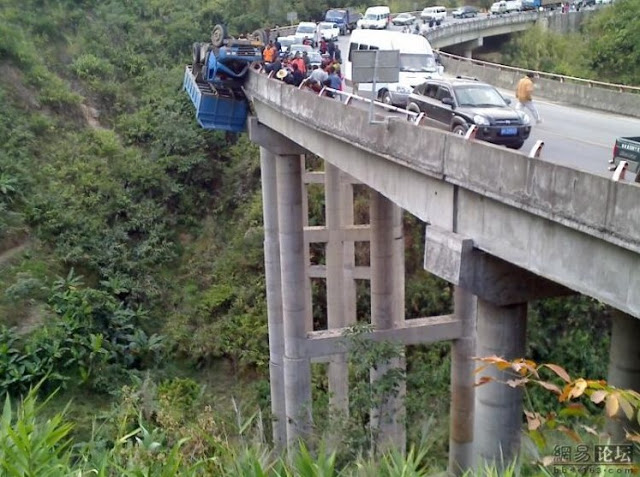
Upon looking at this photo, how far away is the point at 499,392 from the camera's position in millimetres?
8953

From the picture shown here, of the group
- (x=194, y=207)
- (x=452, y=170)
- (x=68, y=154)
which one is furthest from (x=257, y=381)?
(x=452, y=170)

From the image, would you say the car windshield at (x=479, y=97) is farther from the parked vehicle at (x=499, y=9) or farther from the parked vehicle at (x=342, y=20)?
the parked vehicle at (x=499, y=9)

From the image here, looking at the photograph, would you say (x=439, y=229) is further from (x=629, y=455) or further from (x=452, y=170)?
(x=629, y=455)

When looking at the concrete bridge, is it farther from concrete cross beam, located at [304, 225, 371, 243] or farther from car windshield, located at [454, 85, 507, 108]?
car windshield, located at [454, 85, 507, 108]

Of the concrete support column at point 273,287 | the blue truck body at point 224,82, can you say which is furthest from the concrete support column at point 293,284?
the blue truck body at point 224,82

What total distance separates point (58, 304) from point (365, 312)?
9775mm

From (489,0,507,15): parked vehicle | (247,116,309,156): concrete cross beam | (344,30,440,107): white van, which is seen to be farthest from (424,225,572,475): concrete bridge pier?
(489,0,507,15): parked vehicle

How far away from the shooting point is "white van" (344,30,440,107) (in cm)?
1575

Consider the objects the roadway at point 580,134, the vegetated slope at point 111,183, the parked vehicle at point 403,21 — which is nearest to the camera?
the roadway at point 580,134

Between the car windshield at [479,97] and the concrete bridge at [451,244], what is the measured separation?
1.75 m

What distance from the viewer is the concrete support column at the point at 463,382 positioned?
671 inches

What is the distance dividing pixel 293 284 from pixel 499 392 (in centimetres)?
943

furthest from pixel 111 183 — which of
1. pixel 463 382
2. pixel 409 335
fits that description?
pixel 463 382

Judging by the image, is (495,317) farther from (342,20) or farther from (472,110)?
(342,20)
